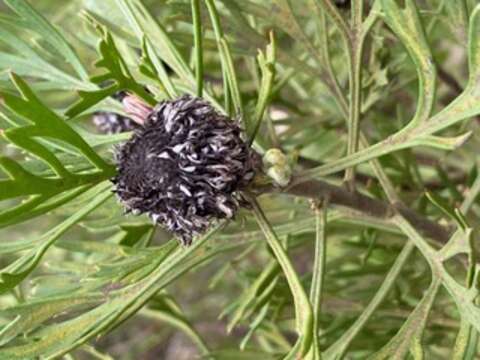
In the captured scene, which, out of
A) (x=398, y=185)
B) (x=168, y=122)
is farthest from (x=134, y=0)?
(x=398, y=185)

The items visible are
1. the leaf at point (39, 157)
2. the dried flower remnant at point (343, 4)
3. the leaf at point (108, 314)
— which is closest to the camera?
the leaf at point (39, 157)

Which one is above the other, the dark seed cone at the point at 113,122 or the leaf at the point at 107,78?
the leaf at the point at 107,78

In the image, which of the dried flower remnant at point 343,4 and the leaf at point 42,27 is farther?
the dried flower remnant at point 343,4

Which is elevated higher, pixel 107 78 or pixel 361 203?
pixel 107 78

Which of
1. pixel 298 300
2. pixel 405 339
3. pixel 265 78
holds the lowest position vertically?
pixel 405 339

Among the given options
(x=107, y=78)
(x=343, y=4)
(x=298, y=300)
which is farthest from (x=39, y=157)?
(x=343, y=4)

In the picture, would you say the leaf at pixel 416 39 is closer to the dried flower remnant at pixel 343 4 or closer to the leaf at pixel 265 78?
the leaf at pixel 265 78

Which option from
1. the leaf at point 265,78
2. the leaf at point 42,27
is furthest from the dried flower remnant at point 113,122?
the leaf at point 265,78

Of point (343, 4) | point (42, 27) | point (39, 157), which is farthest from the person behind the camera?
point (343, 4)

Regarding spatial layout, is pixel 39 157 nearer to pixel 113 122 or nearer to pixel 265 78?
pixel 265 78

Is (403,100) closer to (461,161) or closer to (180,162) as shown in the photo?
(461,161)
